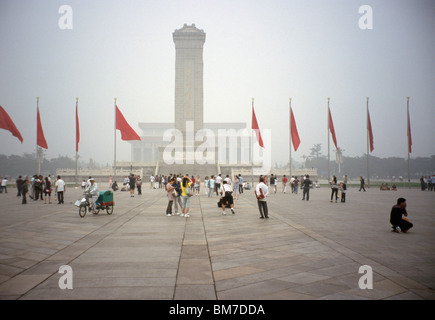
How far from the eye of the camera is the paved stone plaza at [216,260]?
4.44m

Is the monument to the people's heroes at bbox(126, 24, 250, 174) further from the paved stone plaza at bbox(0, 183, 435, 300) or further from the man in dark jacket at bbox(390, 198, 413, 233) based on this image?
the man in dark jacket at bbox(390, 198, 413, 233)

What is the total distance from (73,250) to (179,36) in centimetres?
7009

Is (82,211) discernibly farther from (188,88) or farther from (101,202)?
(188,88)

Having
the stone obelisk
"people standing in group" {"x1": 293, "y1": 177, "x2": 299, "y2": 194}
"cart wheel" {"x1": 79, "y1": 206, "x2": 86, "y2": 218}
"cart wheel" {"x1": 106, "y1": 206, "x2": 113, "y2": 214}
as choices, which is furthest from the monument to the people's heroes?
"cart wheel" {"x1": 79, "y1": 206, "x2": 86, "y2": 218}

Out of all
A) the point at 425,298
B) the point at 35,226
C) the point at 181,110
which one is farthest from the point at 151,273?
the point at 181,110

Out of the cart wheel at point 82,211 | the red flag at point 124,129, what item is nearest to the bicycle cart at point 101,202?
the cart wheel at point 82,211

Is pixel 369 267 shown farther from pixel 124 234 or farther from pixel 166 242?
pixel 124 234

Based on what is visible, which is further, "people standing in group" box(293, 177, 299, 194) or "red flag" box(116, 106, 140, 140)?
"people standing in group" box(293, 177, 299, 194)

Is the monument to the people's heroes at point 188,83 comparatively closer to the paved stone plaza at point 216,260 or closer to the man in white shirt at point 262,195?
the man in white shirt at point 262,195

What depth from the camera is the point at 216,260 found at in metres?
6.06

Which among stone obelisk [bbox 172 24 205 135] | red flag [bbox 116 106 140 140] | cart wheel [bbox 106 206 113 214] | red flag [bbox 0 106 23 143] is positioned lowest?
cart wheel [bbox 106 206 113 214]

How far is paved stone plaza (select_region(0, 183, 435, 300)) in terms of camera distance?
4.44 m

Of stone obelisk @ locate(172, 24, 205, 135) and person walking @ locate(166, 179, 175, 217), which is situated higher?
stone obelisk @ locate(172, 24, 205, 135)

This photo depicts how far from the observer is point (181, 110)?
6762 centimetres
